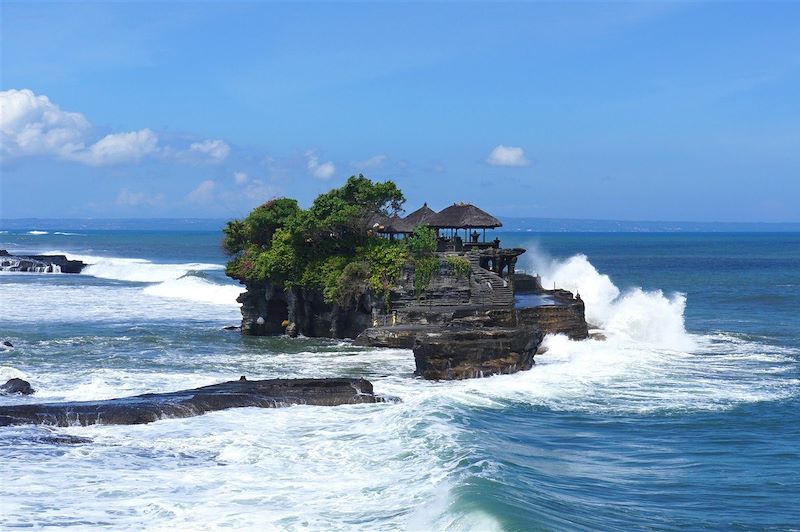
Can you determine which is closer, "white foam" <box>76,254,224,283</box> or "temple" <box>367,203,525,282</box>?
"temple" <box>367,203,525,282</box>

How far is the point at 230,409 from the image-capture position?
27031 mm

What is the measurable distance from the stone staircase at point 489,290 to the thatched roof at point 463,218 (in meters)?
3.52

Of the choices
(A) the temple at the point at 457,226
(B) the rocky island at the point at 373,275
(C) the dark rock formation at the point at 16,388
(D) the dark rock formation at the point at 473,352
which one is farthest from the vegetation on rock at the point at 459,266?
(C) the dark rock formation at the point at 16,388

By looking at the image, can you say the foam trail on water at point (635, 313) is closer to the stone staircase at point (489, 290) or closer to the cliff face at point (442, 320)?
the cliff face at point (442, 320)

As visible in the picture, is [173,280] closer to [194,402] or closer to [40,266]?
[40,266]

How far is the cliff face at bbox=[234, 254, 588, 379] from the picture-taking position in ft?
110

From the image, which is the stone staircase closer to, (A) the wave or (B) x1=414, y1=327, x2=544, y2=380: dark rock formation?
(B) x1=414, y1=327, x2=544, y2=380: dark rock formation

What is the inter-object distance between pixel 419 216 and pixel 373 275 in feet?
25.4

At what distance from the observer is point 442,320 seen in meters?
40.0

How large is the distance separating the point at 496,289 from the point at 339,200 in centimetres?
872

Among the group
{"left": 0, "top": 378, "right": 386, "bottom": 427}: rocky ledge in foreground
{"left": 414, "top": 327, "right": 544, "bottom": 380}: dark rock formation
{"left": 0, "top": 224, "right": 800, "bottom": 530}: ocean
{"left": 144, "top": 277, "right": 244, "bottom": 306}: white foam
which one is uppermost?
{"left": 144, "top": 277, "right": 244, "bottom": 306}: white foam

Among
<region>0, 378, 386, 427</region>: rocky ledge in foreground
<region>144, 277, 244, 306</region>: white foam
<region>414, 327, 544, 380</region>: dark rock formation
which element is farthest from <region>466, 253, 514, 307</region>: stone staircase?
<region>144, 277, 244, 306</region>: white foam

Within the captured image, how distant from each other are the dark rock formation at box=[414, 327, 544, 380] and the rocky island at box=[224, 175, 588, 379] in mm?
2795

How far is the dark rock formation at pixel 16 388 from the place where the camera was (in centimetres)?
2947
